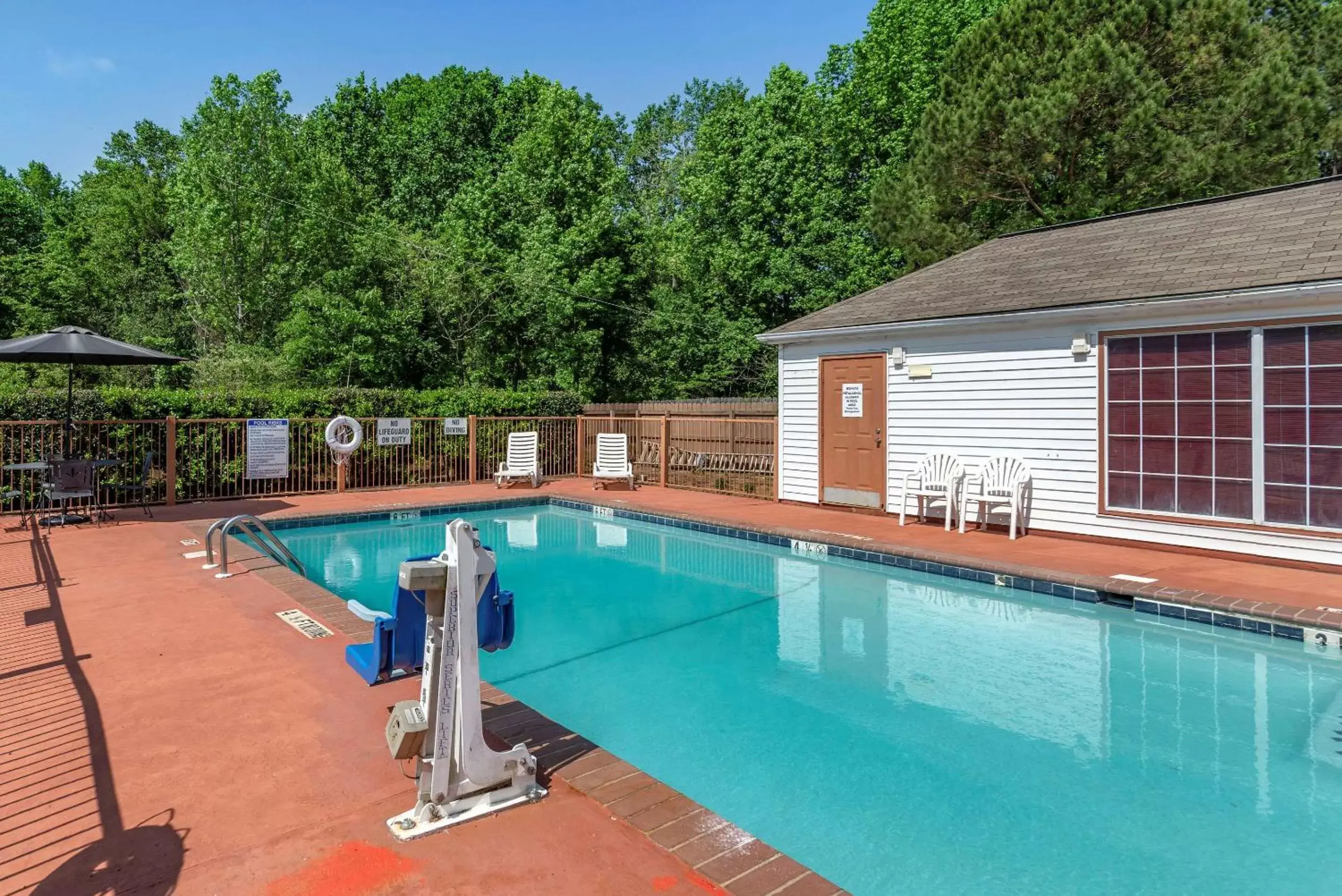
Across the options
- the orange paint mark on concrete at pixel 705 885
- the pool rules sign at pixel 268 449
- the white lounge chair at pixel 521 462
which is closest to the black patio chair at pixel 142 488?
the pool rules sign at pixel 268 449

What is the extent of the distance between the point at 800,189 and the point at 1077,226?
11963mm

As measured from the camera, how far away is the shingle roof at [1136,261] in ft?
23.1

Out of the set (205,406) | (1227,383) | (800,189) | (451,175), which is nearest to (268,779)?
(1227,383)

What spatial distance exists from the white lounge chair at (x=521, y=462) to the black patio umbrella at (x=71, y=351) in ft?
17.6

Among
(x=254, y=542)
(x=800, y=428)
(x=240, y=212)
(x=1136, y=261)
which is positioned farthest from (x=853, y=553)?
(x=240, y=212)

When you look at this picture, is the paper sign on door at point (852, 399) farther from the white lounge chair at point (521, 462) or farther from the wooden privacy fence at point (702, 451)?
the white lounge chair at point (521, 462)

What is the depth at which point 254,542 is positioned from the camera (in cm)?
876

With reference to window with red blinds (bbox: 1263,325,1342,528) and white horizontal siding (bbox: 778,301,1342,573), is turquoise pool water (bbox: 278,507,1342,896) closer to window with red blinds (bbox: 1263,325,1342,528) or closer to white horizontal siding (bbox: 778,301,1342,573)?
white horizontal siding (bbox: 778,301,1342,573)

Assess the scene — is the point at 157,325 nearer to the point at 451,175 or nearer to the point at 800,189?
the point at 451,175

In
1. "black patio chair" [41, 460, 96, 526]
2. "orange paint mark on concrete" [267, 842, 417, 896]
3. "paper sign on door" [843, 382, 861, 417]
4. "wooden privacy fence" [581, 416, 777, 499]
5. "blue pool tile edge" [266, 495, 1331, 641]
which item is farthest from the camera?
"wooden privacy fence" [581, 416, 777, 499]

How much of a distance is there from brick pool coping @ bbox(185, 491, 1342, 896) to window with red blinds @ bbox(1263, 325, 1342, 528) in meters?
1.84

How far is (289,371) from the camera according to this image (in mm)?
17062

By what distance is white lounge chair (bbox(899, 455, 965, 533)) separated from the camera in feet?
28.9

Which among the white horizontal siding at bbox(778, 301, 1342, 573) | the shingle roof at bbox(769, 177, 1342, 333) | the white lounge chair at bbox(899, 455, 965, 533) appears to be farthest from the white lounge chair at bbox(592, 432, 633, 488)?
the white lounge chair at bbox(899, 455, 965, 533)
